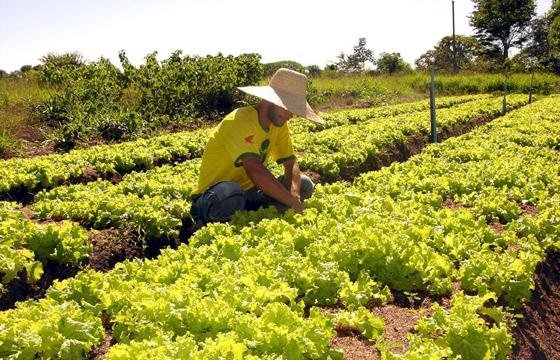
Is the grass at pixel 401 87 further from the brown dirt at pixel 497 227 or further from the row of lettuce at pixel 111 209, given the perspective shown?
the brown dirt at pixel 497 227

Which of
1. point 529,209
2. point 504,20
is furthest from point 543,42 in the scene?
point 529,209

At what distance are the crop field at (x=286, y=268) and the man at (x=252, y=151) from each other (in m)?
0.34

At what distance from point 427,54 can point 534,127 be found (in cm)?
7247

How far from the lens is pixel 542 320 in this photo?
5117 millimetres

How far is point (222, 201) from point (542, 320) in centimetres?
368

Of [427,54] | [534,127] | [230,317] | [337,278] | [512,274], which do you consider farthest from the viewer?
[427,54]

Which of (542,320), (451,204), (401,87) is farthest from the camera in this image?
(401,87)

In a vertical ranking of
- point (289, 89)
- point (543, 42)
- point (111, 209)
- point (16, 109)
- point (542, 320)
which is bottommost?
point (542, 320)

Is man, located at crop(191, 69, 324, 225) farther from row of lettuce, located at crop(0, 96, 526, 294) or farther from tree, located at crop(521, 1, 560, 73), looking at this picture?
tree, located at crop(521, 1, 560, 73)

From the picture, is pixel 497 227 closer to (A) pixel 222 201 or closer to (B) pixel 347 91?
(A) pixel 222 201

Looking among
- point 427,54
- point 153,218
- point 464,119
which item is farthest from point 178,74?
point 427,54

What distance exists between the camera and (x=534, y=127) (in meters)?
15.1

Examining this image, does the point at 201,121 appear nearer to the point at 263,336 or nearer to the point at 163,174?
the point at 163,174

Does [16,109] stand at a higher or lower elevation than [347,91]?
higher
